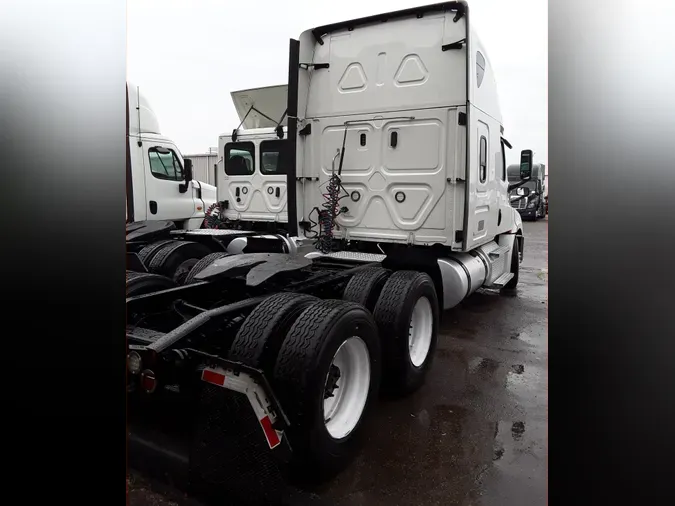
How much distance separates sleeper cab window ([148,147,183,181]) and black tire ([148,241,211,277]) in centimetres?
392

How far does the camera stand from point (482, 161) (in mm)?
5219

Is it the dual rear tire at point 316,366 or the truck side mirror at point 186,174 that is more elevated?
the truck side mirror at point 186,174

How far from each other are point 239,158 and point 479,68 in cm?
569

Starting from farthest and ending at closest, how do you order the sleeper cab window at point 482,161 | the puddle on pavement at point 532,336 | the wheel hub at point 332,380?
the puddle on pavement at point 532,336
the sleeper cab window at point 482,161
the wheel hub at point 332,380

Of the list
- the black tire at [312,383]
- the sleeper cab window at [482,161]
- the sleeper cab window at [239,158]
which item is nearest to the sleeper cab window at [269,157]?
the sleeper cab window at [239,158]

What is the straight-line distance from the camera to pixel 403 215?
4.97 metres

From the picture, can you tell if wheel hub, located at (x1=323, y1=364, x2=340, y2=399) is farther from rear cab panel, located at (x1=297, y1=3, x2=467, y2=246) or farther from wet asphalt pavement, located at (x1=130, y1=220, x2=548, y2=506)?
rear cab panel, located at (x1=297, y1=3, x2=467, y2=246)

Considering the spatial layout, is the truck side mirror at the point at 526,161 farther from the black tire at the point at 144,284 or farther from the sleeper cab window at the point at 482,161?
the black tire at the point at 144,284

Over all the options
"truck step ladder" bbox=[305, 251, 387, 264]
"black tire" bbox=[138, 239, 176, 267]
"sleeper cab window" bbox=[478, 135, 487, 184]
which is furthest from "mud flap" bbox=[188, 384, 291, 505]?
"sleeper cab window" bbox=[478, 135, 487, 184]

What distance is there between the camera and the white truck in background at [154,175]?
802cm

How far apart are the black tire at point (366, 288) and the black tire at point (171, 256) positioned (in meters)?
2.16

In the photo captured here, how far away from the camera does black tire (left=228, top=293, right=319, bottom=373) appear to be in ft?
8.29
